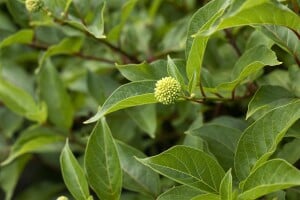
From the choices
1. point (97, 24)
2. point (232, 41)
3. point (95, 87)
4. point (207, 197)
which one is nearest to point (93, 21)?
point (97, 24)

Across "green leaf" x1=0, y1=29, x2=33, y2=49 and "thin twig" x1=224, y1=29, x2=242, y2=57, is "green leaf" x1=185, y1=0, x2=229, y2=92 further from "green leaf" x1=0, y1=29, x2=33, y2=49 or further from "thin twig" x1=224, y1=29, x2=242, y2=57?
"green leaf" x1=0, y1=29, x2=33, y2=49

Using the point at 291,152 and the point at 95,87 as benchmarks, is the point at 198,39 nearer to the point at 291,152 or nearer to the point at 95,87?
the point at 291,152

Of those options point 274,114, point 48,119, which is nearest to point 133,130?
point 48,119

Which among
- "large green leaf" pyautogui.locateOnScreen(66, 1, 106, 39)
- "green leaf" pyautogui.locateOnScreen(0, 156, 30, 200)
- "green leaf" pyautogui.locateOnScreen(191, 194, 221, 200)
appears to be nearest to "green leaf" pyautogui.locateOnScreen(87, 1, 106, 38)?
"large green leaf" pyautogui.locateOnScreen(66, 1, 106, 39)

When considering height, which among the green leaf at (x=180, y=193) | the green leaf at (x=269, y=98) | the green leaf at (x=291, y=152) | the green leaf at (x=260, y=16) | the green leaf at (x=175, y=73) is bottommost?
the green leaf at (x=291, y=152)

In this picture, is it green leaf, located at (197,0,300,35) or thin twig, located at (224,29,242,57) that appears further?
thin twig, located at (224,29,242,57)

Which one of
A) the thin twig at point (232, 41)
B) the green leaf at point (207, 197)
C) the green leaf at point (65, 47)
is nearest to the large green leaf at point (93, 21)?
the green leaf at point (65, 47)

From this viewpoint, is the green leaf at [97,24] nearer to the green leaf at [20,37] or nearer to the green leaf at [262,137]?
the green leaf at [20,37]
